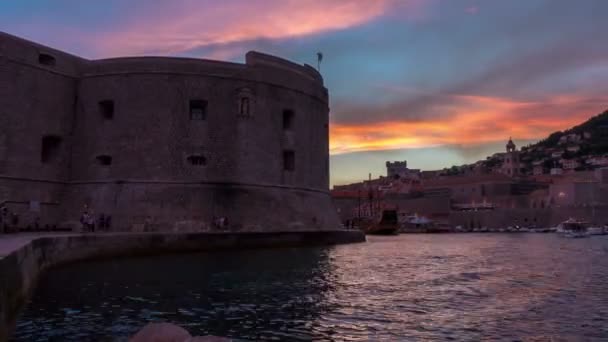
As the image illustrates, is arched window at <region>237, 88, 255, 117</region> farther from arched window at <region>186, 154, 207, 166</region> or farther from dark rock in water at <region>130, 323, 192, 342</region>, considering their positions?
dark rock in water at <region>130, 323, 192, 342</region>

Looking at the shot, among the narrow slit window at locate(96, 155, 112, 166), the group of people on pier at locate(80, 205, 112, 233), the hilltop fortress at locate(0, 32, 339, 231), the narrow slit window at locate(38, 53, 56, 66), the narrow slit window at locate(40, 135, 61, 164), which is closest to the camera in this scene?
the group of people on pier at locate(80, 205, 112, 233)

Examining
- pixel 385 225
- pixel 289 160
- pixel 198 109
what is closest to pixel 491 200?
pixel 385 225

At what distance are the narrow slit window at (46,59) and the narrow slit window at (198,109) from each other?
5.25 metres

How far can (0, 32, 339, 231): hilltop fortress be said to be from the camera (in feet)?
69.7

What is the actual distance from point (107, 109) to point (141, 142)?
7.43 feet

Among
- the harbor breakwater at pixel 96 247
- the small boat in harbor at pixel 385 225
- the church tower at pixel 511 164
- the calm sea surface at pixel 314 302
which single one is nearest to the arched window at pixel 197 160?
the harbor breakwater at pixel 96 247

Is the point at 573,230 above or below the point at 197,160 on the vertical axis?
below

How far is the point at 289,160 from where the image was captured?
26.4 m

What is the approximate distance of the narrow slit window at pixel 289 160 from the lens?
26.2 meters

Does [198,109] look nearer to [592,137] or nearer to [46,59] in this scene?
[46,59]

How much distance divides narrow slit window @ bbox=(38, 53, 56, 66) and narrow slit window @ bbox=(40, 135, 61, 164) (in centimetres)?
272

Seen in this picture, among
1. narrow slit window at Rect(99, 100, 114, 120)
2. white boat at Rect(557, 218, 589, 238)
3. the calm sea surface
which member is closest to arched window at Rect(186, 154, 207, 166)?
narrow slit window at Rect(99, 100, 114, 120)

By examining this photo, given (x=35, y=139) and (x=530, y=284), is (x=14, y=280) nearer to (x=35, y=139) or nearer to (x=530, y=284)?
(x=530, y=284)

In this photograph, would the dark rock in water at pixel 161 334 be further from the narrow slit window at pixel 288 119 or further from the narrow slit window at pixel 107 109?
the narrow slit window at pixel 288 119
